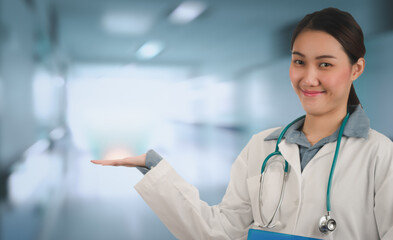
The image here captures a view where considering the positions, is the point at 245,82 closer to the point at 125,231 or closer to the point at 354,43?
the point at 125,231

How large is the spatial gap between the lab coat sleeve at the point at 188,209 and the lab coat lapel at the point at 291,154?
0.66 ft

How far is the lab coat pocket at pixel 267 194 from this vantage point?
46.4 inches

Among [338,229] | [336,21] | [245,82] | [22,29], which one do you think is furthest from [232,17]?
[338,229]

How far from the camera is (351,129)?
3.73 ft

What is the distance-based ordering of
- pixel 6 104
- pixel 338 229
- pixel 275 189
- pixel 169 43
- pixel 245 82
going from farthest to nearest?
pixel 245 82
pixel 169 43
pixel 6 104
pixel 275 189
pixel 338 229

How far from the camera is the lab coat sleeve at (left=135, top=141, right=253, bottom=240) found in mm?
1194

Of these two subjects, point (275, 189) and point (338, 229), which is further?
point (275, 189)

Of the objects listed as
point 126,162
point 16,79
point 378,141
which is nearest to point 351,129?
point 378,141

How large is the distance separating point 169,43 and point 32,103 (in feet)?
2.90

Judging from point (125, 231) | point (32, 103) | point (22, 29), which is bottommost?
point (125, 231)

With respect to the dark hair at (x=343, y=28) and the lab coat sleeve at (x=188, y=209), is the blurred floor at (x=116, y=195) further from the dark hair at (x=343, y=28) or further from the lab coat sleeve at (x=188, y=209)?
the dark hair at (x=343, y=28)

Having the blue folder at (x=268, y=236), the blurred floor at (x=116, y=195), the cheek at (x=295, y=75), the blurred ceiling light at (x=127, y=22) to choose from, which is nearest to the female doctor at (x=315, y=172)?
the cheek at (x=295, y=75)

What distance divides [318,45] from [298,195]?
440 millimetres

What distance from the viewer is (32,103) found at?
2234 millimetres
